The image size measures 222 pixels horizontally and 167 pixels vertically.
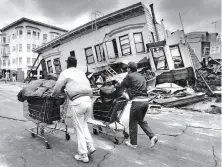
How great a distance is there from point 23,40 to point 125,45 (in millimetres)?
32486

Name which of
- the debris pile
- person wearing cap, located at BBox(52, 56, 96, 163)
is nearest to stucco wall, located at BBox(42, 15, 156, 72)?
the debris pile

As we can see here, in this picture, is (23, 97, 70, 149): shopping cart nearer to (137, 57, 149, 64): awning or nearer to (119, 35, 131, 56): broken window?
(137, 57, 149, 64): awning

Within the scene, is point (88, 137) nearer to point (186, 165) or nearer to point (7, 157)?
point (7, 157)

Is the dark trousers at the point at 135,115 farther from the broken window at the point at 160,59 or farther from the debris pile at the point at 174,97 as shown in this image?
the broken window at the point at 160,59

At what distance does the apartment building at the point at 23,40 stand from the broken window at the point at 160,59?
31.1 meters

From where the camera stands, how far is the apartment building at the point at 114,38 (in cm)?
1538

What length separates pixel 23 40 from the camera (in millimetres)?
40062

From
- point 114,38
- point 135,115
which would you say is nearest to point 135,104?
point 135,115

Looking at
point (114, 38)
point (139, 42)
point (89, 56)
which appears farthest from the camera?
point (89, 56)

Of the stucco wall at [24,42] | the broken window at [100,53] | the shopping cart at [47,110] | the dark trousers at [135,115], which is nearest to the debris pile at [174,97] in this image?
the dark trousers at [135,115]

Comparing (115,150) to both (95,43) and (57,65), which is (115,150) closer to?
(95,43)

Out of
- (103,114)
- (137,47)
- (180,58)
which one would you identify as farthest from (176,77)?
(103,114)

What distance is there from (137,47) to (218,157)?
1282 centimetres

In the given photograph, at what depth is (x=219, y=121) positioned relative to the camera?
7.43m
